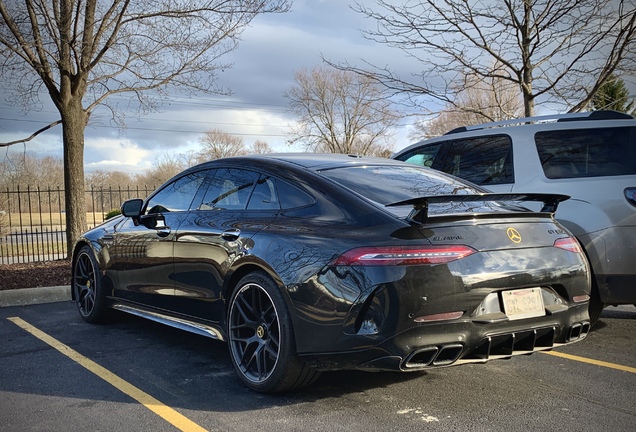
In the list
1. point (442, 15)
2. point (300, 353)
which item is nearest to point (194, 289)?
point (300, 353)

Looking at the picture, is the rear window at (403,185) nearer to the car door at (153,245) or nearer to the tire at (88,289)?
the car door at (153,245)

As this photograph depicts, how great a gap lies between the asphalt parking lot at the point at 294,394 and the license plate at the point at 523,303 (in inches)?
22.1

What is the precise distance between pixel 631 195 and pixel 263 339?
3.25m

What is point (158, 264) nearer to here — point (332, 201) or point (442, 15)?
point (332, 201)

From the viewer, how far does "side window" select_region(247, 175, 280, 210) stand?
4.30 meters

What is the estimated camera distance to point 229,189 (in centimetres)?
473

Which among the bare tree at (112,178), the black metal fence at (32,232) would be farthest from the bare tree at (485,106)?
the bare tree at (112,178)

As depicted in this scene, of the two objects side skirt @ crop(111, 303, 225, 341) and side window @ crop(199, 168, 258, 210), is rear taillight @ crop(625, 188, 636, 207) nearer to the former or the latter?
side window @ crop(199, 168, 258, 210)

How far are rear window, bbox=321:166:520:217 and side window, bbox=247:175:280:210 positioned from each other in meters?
0.39

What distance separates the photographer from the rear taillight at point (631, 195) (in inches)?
199

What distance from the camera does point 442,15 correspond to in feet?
32.6

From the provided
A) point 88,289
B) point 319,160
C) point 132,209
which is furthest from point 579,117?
point 88,289

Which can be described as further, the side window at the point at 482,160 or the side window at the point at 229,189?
the side window at the point at 482,160

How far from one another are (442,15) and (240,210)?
6809mm
